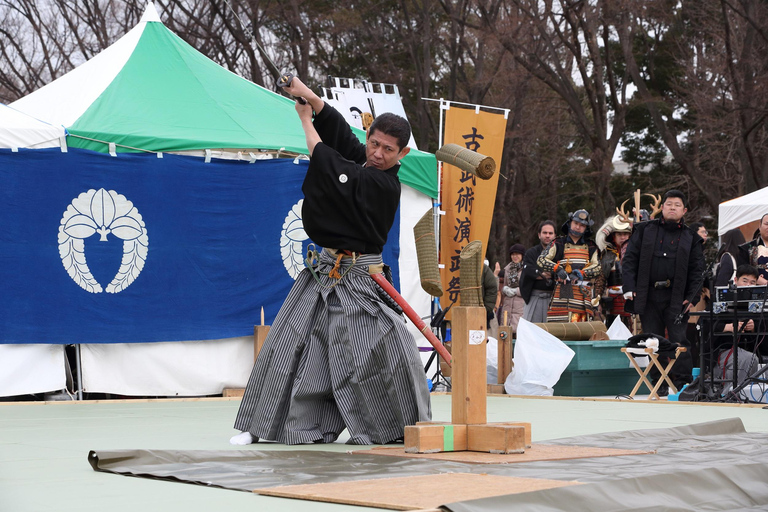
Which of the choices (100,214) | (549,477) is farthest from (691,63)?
(549,477)

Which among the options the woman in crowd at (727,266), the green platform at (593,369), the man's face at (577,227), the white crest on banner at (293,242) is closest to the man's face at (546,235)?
the man's face at (577,227)

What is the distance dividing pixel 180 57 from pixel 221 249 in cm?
212

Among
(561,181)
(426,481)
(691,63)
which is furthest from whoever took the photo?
(561,181)

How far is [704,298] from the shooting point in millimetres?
9203

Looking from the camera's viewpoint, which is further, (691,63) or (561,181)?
(561,181)

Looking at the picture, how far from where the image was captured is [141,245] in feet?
24.9

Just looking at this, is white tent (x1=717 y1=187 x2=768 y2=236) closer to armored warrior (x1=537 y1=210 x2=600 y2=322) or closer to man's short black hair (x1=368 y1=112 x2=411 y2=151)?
armored warrior (x1=537 y1=210 x2=600 y2=322)

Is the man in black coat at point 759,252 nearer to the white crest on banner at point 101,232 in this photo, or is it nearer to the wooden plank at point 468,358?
the wooden plank at point 468,358

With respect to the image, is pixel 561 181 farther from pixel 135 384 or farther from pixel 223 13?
pixel 135 384

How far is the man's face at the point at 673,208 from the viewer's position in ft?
24.6

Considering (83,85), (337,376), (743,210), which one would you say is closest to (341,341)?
(337,376)

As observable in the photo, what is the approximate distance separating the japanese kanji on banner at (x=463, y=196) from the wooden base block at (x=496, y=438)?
5.58 meters

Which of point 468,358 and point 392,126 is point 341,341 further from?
point 392,126

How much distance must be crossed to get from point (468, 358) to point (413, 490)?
1.06m
